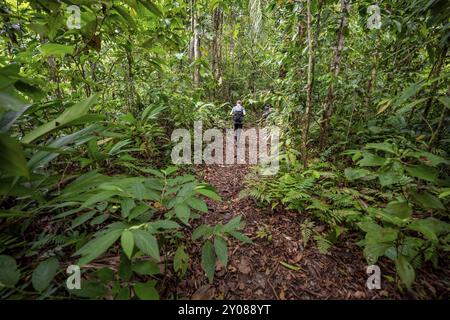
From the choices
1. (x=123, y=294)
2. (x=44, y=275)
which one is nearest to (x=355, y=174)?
(x=123, y=294)

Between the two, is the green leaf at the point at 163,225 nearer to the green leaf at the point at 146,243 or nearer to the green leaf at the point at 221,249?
the green leaf at the point at 146,243

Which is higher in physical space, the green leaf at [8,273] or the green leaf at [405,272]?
the green leaf at [8,273]

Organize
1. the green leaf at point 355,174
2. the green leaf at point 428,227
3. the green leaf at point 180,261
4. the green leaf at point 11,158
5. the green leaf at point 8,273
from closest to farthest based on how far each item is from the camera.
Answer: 1. the green leaf at point 11,158
2. the green leaf at point 8,273
3. the green leaf at point 428,227
4. the green leaf at point 180,261
5. the green leaf at point 355,174

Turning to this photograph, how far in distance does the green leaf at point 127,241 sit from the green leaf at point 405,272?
196 cm

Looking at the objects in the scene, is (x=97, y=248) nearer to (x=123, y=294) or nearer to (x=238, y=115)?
(x=123, y=294)

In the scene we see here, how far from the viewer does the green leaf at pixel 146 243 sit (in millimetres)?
1172

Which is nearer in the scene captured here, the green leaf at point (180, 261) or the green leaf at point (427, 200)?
the green leaf at point (427, 200)

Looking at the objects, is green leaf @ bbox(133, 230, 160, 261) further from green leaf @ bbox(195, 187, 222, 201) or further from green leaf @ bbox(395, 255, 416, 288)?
green leaf @ bbox(395, 255, 416, 288)

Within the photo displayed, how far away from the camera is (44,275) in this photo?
4.40 feet

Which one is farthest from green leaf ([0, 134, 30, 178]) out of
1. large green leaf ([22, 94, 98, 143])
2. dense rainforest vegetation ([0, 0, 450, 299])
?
large green leaf ([22, 94, 98, 143])

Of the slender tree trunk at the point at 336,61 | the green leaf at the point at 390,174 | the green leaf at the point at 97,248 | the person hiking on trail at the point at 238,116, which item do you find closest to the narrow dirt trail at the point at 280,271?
the green leaf at the point at 97,248

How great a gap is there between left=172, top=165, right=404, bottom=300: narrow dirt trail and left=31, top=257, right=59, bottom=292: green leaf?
94cm

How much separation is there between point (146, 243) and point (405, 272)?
1930 mm

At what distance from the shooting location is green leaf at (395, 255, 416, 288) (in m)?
1.82
